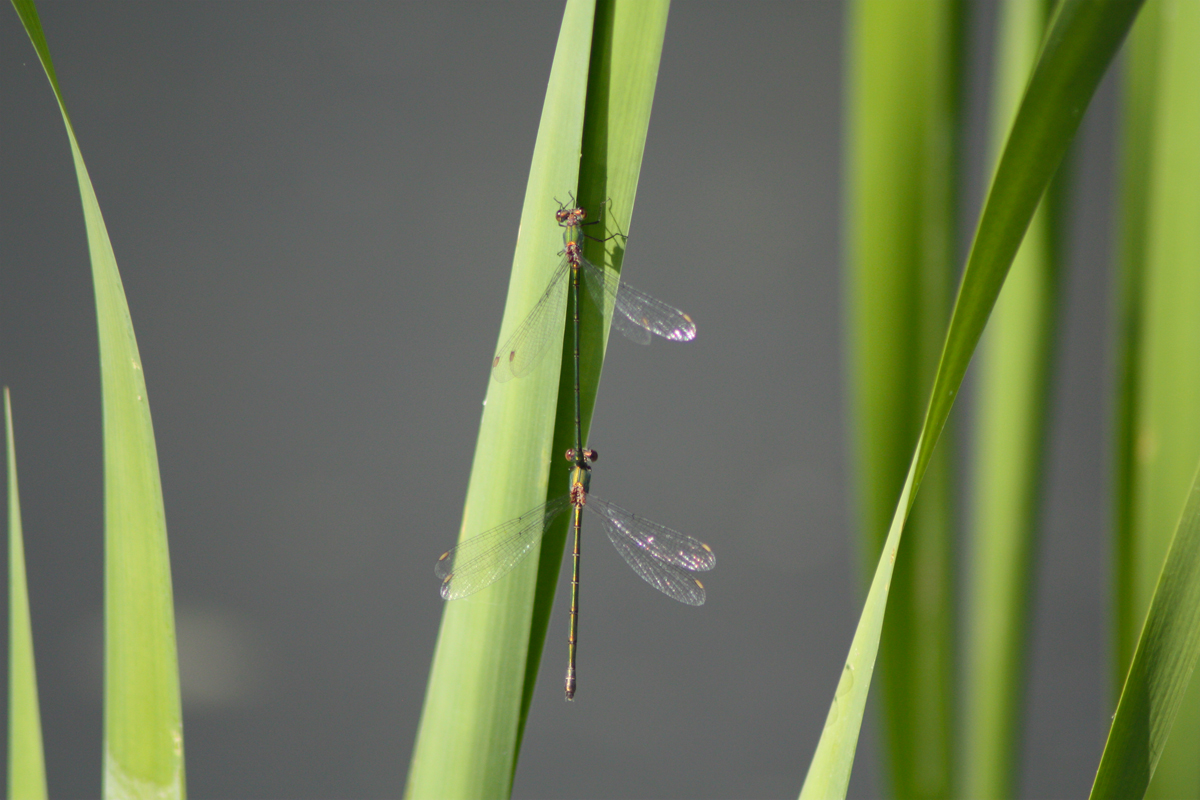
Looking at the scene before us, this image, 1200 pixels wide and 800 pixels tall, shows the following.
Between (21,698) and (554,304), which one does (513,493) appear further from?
(21,698)

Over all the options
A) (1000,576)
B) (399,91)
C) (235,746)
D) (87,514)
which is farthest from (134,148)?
(1000,576)

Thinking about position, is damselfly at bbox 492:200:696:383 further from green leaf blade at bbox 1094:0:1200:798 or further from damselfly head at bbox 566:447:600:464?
green leaf blade at bbox 1094:0:1200:798

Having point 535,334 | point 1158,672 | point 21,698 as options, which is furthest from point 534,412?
point 21,698

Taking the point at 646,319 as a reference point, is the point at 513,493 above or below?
below

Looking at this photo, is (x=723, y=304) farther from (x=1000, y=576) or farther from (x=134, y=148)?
(x=134, y=148)

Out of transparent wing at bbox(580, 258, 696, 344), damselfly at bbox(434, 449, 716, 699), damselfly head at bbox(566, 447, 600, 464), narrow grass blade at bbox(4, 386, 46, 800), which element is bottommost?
narrow grass blade at bbox(4, 386, 46, 800)

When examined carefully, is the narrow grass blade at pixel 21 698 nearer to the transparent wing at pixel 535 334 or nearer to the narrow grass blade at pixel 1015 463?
the transparent wing at pixel 535 334

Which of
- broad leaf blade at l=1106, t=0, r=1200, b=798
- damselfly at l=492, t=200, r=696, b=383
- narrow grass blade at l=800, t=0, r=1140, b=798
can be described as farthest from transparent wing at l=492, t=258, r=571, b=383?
broad leaf blade at l=1106, t=0, r=1200, b=798

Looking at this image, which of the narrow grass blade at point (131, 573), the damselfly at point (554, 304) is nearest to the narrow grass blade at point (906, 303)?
the damselfly at point (554, 304)
